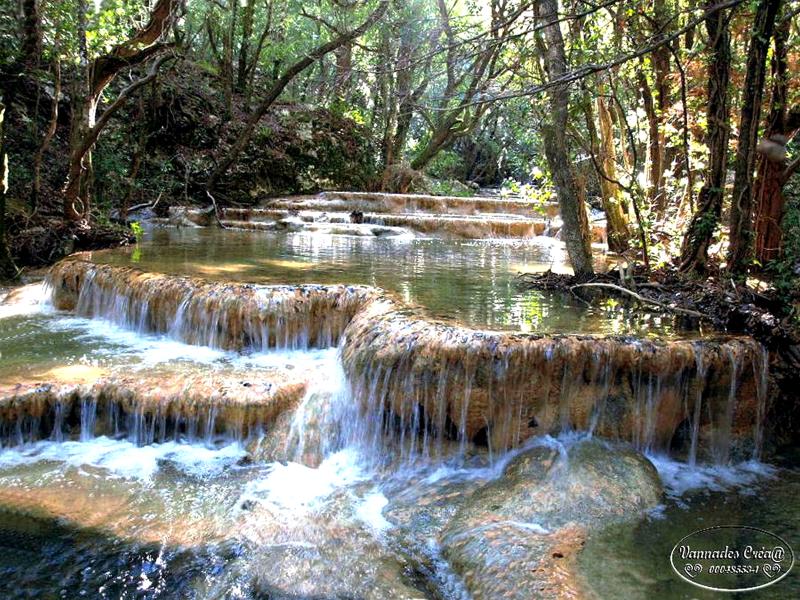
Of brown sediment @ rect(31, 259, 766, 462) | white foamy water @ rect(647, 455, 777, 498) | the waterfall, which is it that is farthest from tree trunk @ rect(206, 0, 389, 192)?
white foamy water @ rect(647, 455, 777, 498)

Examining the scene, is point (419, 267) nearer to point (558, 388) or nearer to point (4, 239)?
point (558, 388)

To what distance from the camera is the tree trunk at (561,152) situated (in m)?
5.81

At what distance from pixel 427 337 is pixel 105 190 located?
9.83m

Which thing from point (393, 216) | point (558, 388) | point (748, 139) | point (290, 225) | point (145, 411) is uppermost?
point (748, 139)

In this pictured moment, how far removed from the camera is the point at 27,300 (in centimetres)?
804

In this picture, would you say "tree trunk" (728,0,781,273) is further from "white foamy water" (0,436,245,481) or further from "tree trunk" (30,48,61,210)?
"tree trunk" (30,48,61,210)

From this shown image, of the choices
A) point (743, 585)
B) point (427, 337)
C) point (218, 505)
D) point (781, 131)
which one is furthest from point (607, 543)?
point (781, 131)

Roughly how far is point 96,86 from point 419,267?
5.46 m

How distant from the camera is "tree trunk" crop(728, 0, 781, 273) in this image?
5.30m

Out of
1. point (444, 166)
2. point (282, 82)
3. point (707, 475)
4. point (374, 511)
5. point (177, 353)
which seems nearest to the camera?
point (374, 511)

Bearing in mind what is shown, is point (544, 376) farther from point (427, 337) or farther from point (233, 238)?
point (233, 238)

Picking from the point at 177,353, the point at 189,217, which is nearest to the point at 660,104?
the point at 177,353

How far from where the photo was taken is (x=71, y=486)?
14.0 feet

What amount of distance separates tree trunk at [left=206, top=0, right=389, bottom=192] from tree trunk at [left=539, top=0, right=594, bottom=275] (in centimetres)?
741
